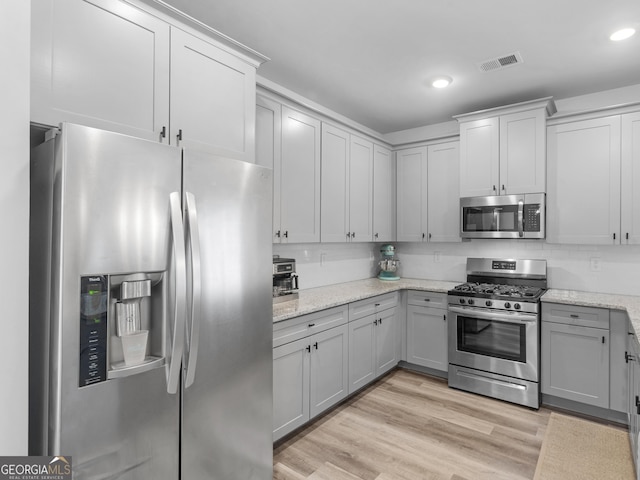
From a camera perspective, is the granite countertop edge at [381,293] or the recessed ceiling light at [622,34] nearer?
the recessed ceiling light at [622,34]

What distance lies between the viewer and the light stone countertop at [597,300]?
2.71 m

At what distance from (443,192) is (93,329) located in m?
3.66

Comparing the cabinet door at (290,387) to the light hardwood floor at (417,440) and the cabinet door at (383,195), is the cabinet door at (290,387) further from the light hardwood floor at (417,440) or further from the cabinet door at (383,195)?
the cabinet door at (383,195)

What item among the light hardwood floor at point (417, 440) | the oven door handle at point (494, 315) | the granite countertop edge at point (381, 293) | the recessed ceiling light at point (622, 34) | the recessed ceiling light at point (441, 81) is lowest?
the light hardwood floor at point (417, 440)

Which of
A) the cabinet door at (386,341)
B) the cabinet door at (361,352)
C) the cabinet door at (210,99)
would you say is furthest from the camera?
the cabinet door at (386,341)

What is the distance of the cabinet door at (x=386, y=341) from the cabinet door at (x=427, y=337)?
0.54ft

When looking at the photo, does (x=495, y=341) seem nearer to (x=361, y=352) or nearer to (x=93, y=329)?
(x=361, y=352)

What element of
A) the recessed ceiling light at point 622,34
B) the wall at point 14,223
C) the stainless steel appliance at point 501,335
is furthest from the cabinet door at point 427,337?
the wall at point 14,223

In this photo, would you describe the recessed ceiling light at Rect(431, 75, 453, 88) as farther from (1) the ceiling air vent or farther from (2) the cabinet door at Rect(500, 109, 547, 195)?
(2) the cabinet door at Rect(500, 109, 547, 195)

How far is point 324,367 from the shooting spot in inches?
111

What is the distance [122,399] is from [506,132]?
3.67 meters

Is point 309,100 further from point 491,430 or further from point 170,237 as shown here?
point 491,430

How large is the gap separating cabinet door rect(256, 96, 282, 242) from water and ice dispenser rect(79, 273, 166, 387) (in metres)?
1.40

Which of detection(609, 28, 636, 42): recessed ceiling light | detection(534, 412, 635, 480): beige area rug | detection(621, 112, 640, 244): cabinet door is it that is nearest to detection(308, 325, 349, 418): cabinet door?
detection(534, 412, 635, 480): beige area rug
